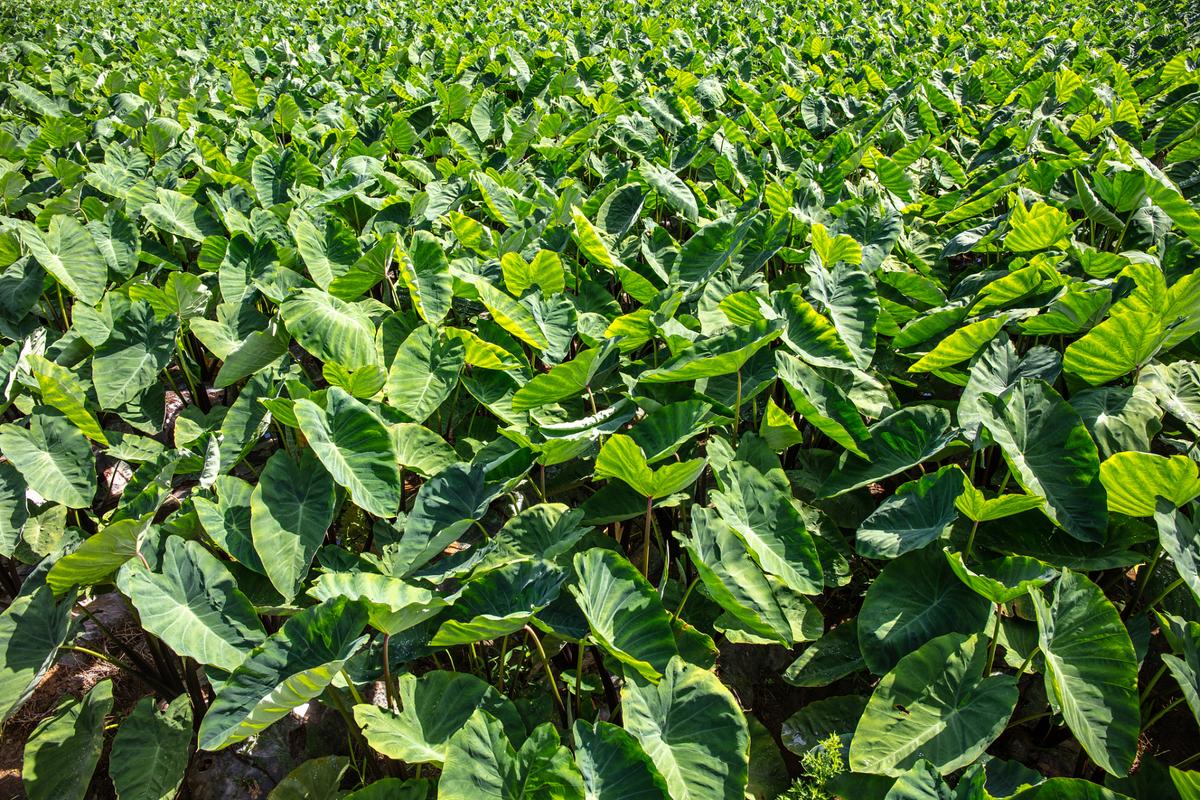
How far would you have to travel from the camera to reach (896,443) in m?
1.73

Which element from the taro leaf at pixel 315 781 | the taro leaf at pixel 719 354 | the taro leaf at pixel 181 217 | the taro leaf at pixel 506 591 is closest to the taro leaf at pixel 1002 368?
the taro leaf at pixel 719 354

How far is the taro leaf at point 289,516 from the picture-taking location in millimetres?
1565

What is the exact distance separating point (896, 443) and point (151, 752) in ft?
5.19

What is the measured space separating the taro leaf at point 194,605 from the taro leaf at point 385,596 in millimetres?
198

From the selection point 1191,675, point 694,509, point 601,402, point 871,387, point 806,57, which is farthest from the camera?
point 806,57

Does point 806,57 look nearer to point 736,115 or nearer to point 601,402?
point 736,115

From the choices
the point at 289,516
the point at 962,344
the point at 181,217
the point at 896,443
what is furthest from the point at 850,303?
the point at 181,217

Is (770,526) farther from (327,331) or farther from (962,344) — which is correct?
(327,331)

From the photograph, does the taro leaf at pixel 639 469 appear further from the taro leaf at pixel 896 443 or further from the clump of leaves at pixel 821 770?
the clump of leaves at pixel 821 770

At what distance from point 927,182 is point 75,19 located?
7794 millimetres

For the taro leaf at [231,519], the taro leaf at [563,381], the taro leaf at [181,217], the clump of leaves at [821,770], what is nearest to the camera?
the clump of leaves at [821,770]

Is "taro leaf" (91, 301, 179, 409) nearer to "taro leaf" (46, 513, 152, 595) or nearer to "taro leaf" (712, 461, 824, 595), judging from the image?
"taro leaf" (46, 513, 152, 595)

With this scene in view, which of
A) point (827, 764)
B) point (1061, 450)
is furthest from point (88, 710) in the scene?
point (1061, 450)

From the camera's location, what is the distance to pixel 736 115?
3889 millimetres
